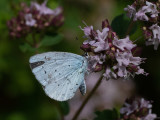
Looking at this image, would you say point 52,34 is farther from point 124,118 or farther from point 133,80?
point 133,80

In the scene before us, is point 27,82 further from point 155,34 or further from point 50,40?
point 155,34

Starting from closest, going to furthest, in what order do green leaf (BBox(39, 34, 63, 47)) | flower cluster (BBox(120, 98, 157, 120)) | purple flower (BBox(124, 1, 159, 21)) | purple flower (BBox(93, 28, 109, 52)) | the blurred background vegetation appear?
purple flower (BBox(93, 28, 109, 52))
purple flower (BBox(124, 1, 159, 21))
flower cluster (BBox(120, 98, 157, 120))
green leaf (BBox(39, 34, 63, 47))
the blurred background vegetation

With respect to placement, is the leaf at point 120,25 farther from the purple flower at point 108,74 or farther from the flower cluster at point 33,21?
the flower cluster at point 33,21

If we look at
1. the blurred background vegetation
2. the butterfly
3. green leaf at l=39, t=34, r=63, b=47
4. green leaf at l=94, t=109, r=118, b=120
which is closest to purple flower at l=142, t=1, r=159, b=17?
the butterfly

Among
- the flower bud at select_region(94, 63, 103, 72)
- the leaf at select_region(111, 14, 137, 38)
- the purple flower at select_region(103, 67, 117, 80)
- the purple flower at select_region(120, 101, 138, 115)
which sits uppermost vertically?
the leaf at select_region(111, 14, 137, 38)

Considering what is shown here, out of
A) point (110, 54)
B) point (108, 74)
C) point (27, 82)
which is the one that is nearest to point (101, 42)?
point (110, 54)

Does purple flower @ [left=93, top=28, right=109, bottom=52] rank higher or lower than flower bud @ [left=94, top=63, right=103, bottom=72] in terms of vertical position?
higher

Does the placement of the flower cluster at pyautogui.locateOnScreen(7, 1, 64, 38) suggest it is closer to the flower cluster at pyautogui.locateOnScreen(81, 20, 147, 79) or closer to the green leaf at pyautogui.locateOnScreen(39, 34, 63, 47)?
the green leaf at pyautogui.locateOnScreen(39, 34, 63, 47)
